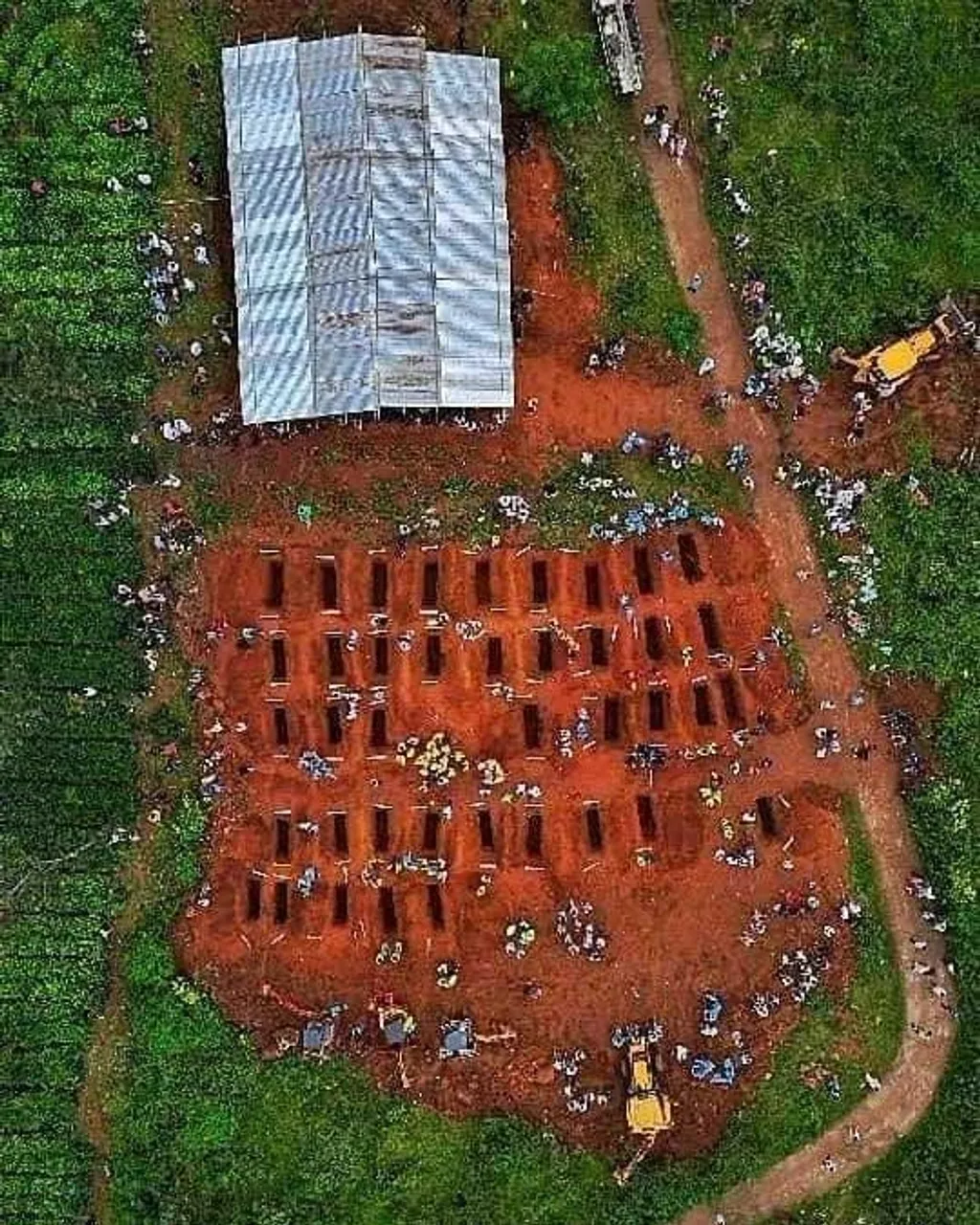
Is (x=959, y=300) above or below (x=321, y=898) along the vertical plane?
above

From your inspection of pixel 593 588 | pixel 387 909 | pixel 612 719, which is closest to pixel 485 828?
pixel 387 909

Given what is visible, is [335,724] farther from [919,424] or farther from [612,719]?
[919,424]

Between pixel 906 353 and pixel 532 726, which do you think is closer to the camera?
pixel 906 353

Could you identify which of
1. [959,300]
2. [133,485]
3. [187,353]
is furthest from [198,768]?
[959,300]

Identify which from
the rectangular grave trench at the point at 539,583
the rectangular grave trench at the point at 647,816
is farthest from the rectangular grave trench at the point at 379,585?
the rectangular grave trench at the point at 647,816

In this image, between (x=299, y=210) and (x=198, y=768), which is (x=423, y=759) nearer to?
(x=198, y=768)

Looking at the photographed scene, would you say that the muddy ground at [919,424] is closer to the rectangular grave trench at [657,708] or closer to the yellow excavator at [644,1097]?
the rectangular grave trench at [657,708]

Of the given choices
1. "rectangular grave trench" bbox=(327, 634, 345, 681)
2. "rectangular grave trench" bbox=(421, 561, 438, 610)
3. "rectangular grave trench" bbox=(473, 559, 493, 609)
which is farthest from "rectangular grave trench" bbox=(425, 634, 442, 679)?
"rectangular grave trench" bbox=(327, 634, 345, 681)

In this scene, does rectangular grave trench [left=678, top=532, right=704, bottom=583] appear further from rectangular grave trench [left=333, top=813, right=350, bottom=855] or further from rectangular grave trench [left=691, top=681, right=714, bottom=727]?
rectangular grave trench [left=333, top=813, right=350, bottom=855]
